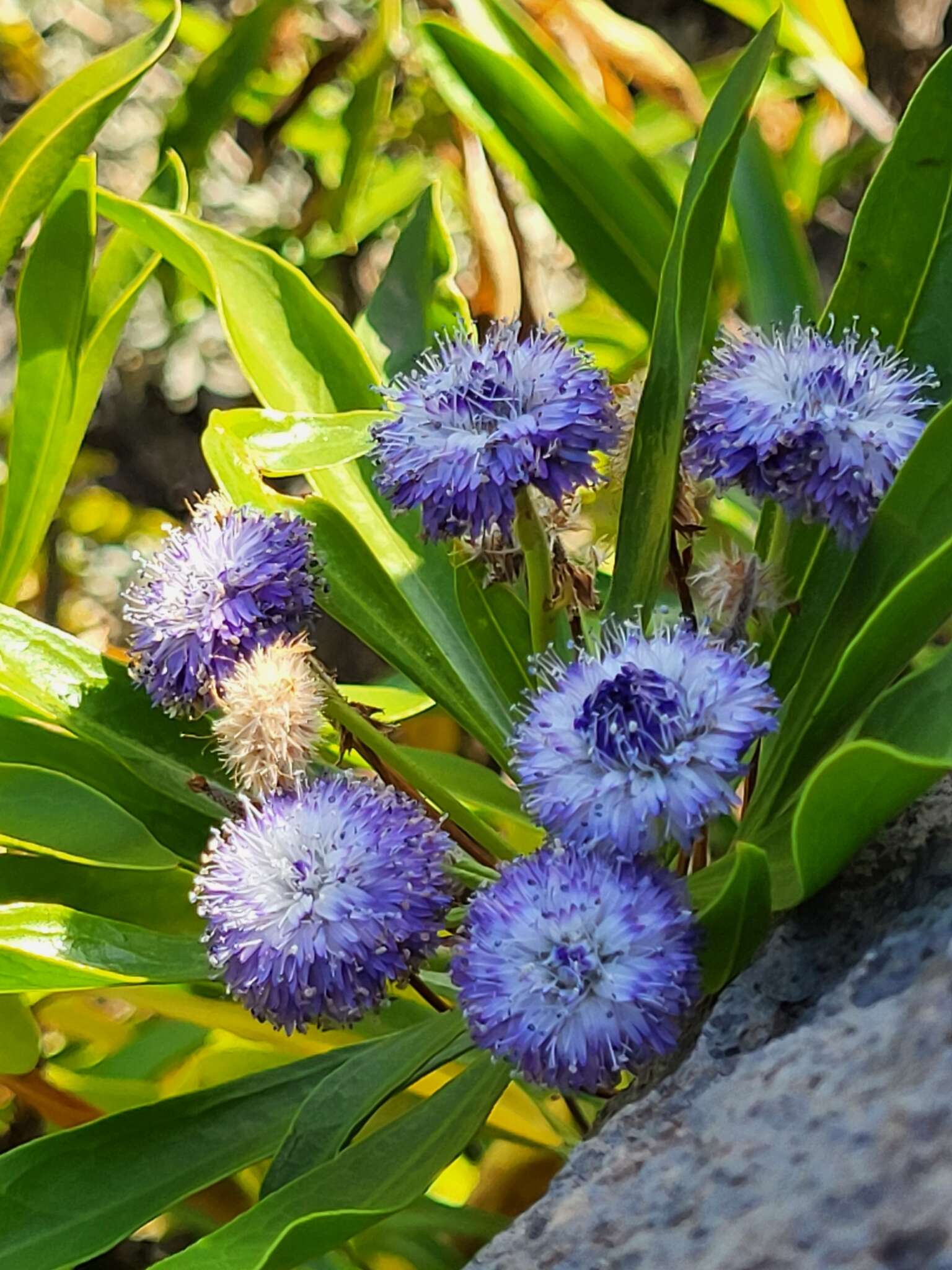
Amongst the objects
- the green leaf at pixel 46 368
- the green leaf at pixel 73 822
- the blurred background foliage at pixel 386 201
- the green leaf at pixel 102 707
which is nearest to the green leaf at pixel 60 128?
the green leaf at pixel 46 368

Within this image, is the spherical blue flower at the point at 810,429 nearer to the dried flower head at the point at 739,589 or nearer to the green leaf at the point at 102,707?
the dried flower head at the point at 739,589

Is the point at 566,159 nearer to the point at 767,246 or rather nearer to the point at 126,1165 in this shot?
the point at 767,246

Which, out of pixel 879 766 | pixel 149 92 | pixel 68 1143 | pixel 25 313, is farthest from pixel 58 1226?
pixel 149 92

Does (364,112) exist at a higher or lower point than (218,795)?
higher

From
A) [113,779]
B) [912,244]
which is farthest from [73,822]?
[912,244]

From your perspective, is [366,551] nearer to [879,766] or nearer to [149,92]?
[879,766]
